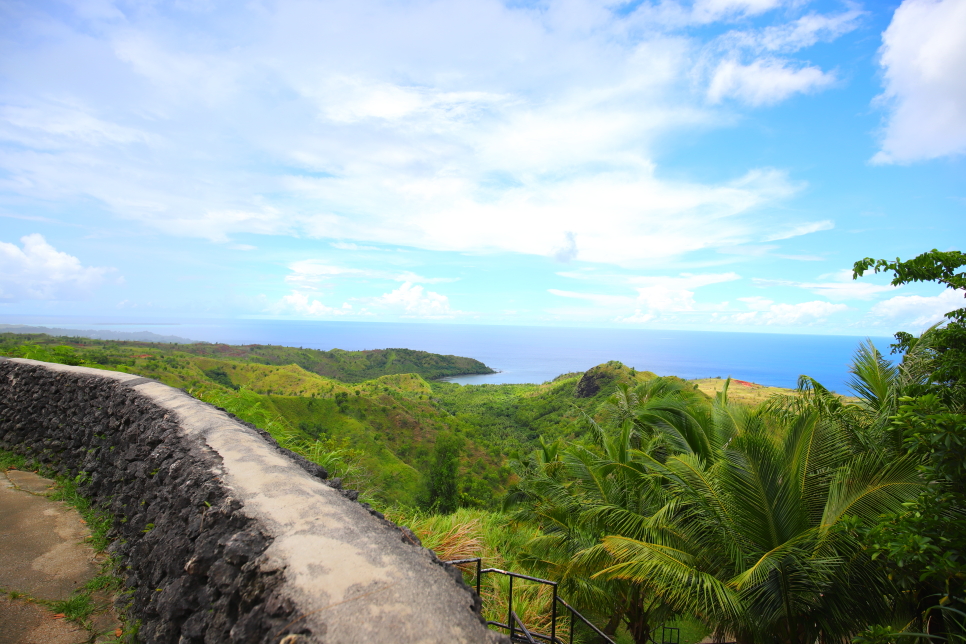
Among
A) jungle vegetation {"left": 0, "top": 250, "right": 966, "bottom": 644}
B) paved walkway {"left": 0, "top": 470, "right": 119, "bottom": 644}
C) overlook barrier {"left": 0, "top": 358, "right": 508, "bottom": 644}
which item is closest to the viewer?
overlook barrier {"left": 0, "top": 358, "right": 508, "bottom": 644}

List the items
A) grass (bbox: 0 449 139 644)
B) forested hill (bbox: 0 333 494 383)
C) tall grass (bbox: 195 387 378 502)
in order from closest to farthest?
grass (bbox: 0 449 139 644) < tall grass (bbox: 195 387 378 502) < forested hill (bbox: 0 333 494 383)

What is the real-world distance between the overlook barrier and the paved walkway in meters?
0.25

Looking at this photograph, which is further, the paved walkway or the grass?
the grass

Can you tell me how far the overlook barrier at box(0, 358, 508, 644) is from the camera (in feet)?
6.37

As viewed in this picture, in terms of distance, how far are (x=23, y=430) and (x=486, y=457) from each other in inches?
1594

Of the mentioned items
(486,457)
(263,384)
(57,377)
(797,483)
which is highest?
(57,377)

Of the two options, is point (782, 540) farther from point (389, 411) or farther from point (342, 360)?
point (342, 360)

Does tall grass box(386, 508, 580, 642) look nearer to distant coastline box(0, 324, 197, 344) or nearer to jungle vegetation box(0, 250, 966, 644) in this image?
jungle vegetation box(0, 250, 966, 644)

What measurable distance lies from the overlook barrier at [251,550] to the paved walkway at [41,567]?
0.25 meters

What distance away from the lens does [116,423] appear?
569 centimetres

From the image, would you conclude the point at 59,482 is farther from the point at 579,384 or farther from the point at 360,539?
the point at 579,384

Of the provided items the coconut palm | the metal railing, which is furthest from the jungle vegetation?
the metal railing

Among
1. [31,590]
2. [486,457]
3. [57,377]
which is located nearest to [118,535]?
[31,590]

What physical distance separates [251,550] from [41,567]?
3.32 meters
